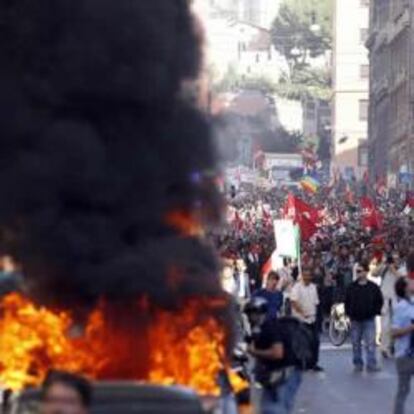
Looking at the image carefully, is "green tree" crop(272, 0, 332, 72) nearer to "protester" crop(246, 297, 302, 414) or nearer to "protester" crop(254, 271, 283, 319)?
"protester" crop(254, 271, 283, 319)

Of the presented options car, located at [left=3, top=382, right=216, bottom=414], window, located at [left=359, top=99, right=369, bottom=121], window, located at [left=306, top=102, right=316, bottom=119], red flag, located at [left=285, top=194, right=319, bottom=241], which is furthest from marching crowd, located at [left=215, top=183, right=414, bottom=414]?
window, located at [left=306, top=102, right=316, bottom=119]

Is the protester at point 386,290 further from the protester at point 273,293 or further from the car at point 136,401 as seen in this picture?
the car at point 136,401

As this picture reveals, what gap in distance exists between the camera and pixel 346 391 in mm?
22438

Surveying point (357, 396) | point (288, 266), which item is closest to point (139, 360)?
point (357, 396)

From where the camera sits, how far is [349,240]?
4188cm

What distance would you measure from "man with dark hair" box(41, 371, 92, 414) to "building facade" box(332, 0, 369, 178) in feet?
371

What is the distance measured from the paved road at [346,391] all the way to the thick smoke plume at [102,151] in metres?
3.96

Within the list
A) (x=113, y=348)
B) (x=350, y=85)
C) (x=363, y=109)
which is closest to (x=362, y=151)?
(x=363, y=109)

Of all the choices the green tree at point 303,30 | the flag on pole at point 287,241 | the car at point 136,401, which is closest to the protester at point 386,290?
the flag on pole at point 287,241

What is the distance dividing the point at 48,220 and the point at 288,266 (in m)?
17.8

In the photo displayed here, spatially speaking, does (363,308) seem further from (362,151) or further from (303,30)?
(303,30)

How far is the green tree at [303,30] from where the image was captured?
142875 mm

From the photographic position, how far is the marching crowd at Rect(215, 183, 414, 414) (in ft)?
57.5

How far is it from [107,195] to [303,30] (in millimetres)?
128960
